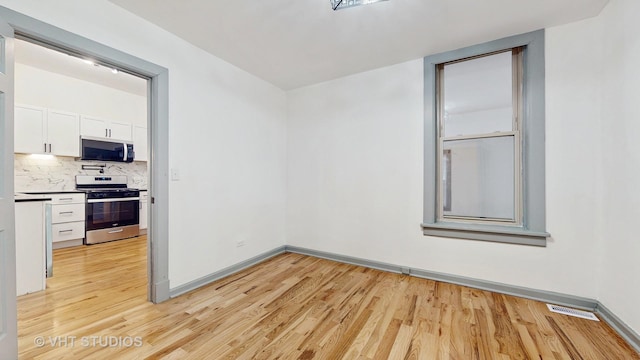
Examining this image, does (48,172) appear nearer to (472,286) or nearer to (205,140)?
(205,140)

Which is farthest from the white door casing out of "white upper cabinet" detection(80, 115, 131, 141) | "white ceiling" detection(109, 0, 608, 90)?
"white upper cabinet" detection(80, 115, 131, 141)

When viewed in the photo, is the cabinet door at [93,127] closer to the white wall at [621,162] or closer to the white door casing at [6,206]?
the white door casing at [6,206]

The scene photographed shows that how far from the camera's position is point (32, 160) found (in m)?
4.02

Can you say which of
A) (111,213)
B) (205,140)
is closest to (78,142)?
(111,213)

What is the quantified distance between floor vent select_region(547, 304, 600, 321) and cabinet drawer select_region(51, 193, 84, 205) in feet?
20.9

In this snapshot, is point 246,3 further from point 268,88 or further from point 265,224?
point 265,224

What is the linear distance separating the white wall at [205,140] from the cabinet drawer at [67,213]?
3000 millimetres

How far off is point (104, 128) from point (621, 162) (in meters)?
6.85

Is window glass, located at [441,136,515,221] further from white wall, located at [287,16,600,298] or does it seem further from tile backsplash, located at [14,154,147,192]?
tile backsplash, located at [14,154,147,192]

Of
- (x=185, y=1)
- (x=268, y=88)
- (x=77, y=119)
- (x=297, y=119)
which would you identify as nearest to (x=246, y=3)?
(x=185, y=1)

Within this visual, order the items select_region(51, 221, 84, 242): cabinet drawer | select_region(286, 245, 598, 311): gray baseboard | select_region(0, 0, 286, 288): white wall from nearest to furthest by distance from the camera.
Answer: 1. select_region(0, 0, 286, 288): white wall
2. select_region(286, 245, 598, 311): gray baseboard
3. select_region(51, 221, 84, 242): cabinet drawer

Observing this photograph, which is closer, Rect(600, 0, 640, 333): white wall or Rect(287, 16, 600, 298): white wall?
Rect(600, 0, 640, 333): white wall

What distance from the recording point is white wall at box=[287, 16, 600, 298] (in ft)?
7.25

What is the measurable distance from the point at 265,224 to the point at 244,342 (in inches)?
74.9
